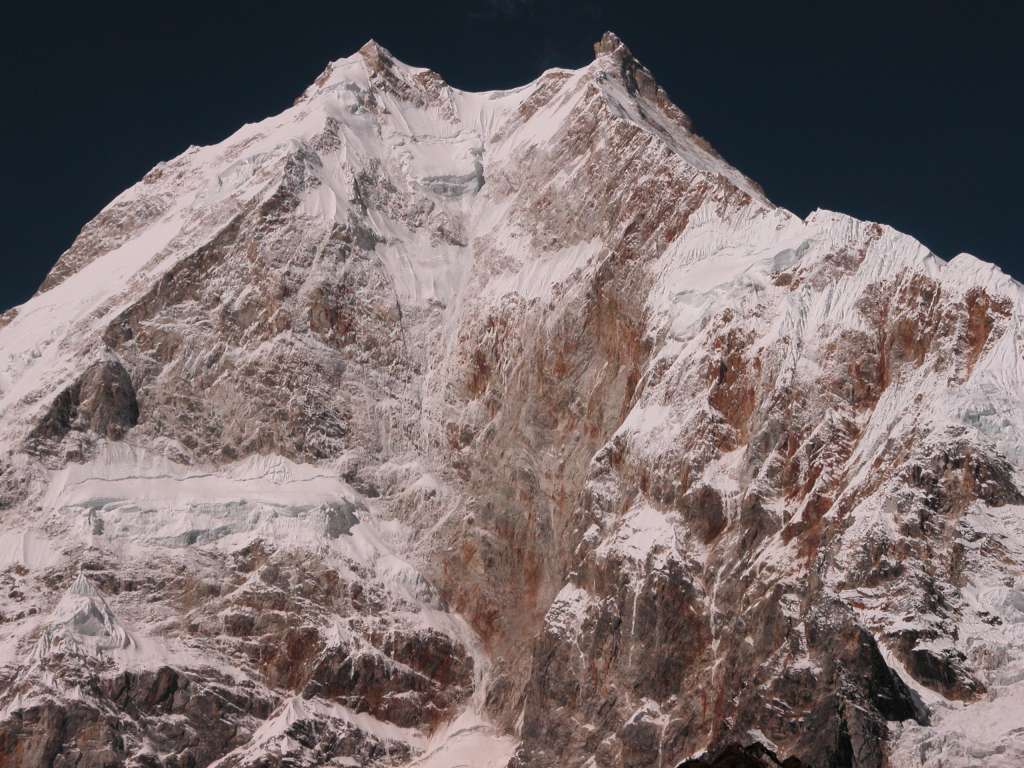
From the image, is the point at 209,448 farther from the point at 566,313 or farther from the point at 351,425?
the point at 566,313

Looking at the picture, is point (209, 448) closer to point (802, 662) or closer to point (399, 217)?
point (399, 217)

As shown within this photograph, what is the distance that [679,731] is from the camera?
13188cm

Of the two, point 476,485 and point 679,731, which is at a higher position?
point 476,485


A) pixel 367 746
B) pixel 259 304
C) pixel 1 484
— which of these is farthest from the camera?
pixel 259 304

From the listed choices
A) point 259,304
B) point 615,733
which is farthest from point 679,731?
point 259,304

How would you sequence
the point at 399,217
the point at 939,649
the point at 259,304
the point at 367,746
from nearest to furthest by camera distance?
1. the point at 939,649
2. the point at 367,746
3. the point at 259,304
4. the point at 399,217

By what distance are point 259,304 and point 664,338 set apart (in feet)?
116

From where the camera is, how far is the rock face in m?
122

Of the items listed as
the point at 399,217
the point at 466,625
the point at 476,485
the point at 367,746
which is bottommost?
the point at 367,746

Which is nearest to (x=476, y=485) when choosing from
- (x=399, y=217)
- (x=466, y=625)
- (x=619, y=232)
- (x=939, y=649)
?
(x=466, y=625)

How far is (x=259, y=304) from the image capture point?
16938cm

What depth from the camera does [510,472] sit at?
15712 cm

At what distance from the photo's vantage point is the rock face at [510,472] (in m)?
122

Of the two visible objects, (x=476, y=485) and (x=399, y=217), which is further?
(x=399, y=217)
